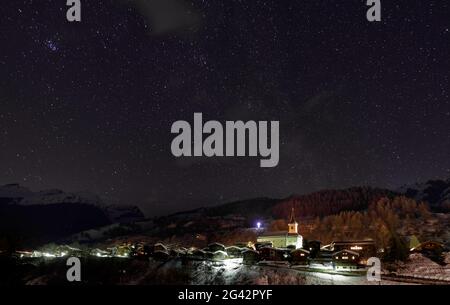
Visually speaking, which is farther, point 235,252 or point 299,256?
point 235,252

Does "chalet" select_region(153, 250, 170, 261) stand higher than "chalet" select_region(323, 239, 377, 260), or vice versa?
"chalet" select_region(323, 239, 377, 260)

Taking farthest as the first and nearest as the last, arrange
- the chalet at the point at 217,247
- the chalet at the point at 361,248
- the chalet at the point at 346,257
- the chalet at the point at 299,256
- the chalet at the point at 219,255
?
the chalet at the point at 217,247 → the chalet at the point at 219,255 → the chalet at the point at 361,248 → the chalet at the point at 299,256 → the chalet at the point at 346,257

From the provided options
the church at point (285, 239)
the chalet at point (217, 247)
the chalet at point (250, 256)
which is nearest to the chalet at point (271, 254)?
the chalet at point (250, 256)

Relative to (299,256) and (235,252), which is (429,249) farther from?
(235,252)

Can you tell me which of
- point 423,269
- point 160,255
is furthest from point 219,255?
point 423,269

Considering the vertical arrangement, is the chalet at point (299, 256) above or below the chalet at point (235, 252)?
above

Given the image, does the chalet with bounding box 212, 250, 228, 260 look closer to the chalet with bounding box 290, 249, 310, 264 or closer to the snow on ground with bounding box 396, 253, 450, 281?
the chalet with bounding box 290, 249, 310, 264

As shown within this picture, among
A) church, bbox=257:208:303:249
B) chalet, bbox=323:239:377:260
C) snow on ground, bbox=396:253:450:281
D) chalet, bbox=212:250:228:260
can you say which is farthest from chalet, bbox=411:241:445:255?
church, bbox=257:208:303:249

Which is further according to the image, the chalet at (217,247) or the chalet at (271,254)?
the chalet at (217,247)

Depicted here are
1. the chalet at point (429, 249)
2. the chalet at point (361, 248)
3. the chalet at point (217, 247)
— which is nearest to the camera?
the chalet at point (429, 249)

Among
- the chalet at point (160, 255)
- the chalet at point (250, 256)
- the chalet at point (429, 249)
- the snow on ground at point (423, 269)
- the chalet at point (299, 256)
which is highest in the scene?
the chalet at point (429, 249)

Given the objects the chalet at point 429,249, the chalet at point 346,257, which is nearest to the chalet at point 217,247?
the chalet at point 429,249

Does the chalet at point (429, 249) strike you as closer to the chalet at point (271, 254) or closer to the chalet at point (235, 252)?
the chalet at point (271, 254)
